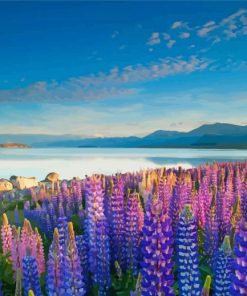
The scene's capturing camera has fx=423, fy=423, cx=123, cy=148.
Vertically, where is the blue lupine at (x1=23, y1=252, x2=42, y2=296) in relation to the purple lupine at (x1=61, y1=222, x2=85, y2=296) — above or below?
below

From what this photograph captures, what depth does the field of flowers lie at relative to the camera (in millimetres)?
3779

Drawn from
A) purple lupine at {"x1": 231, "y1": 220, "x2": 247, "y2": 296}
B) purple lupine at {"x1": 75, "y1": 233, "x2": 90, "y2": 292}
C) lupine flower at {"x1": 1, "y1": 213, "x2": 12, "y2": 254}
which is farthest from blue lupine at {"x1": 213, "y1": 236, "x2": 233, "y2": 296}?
lupine flower at {"x1": 1, "y1": 213, "x2": 12, "y2": 254}

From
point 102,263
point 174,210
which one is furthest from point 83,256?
point 174,210

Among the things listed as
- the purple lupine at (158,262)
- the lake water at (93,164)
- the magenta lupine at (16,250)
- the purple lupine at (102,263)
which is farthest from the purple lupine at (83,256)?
the lake water at (93,164)

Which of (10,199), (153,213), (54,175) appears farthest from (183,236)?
(54,175)

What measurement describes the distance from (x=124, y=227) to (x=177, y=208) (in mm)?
1703

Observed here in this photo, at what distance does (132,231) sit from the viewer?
21.1 ft

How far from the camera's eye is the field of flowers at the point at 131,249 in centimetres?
378

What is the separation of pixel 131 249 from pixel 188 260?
2.22 m

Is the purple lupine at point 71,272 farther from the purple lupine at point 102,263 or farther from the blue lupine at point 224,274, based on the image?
the purple lupine at point 102,263

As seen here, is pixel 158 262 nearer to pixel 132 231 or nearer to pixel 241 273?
pixel 241 273

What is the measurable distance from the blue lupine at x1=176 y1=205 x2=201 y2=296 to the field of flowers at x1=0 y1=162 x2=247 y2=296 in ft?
0.03

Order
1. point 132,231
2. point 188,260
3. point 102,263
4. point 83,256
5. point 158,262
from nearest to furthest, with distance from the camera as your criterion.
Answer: point 158,262 → point 188,260 → point 102,263 → point 83,256 → point 132,231

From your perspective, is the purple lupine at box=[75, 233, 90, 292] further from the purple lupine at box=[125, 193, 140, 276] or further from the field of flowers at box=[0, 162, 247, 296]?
the purple lupine at box=[125, 193, 140, 276]
